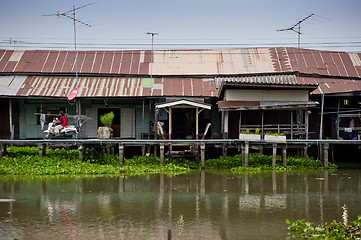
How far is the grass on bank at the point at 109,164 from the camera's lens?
19.2 metres

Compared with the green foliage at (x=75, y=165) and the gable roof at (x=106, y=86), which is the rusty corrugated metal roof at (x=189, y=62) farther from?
the green foliage at (x=75, y=165)

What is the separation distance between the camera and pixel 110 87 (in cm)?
2408

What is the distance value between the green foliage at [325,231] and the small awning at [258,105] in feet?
32.8

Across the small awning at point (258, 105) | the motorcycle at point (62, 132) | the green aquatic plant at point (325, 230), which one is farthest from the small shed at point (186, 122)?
the green aquatic plant at point (325, 230)

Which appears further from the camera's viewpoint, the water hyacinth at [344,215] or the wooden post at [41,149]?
the wooden post at [41,149]

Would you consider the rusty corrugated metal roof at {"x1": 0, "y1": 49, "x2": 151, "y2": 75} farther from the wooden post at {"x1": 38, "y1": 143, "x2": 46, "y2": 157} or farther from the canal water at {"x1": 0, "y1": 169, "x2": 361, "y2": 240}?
the canal water at {"x1": 0, "y1": 169, "x2": 361, "y2": 240}

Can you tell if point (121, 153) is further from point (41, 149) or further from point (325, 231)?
point (325, 231)

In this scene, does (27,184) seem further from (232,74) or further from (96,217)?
(232,74)

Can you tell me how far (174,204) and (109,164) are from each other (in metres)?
7.64

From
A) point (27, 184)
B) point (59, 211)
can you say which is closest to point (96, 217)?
point (59, 211)

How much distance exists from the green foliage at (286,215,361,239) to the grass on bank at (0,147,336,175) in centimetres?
Answer: 885

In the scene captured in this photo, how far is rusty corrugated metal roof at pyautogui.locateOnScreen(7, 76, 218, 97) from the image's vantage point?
2303 cm

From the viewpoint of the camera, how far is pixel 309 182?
56.7 ft

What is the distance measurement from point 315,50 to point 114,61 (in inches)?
594
